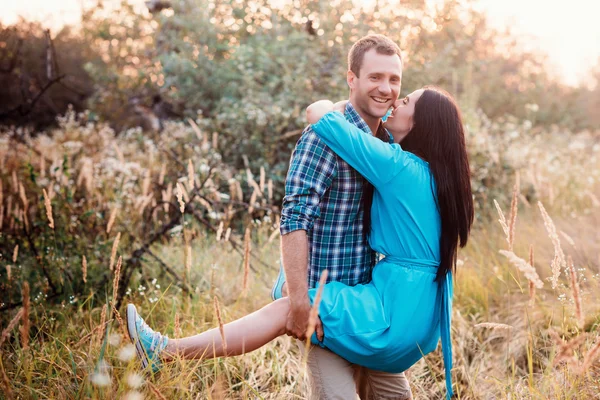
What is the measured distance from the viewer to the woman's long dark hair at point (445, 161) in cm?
→ 239

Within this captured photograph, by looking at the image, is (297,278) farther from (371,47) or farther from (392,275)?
(371,47)

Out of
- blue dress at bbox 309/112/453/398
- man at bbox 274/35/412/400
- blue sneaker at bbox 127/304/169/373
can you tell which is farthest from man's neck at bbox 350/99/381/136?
blue sneaker at bbox 127/304/169/373

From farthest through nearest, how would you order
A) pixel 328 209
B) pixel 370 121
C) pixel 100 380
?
pixel 370 121 → pixel 328 209 → pixel 100 380

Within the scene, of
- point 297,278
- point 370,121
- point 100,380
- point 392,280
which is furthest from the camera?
point 370,121

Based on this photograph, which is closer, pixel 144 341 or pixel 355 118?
pixel 144 341

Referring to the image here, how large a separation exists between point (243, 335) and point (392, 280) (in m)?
0.69

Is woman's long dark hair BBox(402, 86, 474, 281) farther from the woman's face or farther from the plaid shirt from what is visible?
the plaid shirt

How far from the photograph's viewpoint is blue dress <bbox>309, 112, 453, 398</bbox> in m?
2.27

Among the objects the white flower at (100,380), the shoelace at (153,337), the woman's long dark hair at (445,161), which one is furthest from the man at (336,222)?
the white flower at (100,380)

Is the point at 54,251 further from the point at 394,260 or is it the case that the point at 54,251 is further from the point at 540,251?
the point at 540,251

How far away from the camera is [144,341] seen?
92.4 inches

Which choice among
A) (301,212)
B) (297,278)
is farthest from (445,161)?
(297,278)

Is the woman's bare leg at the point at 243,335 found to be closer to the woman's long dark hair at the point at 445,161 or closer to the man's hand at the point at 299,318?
the man's hand at the point at 299,318

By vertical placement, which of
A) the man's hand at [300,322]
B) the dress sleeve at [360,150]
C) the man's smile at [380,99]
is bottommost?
the man's hand at [300,322]
